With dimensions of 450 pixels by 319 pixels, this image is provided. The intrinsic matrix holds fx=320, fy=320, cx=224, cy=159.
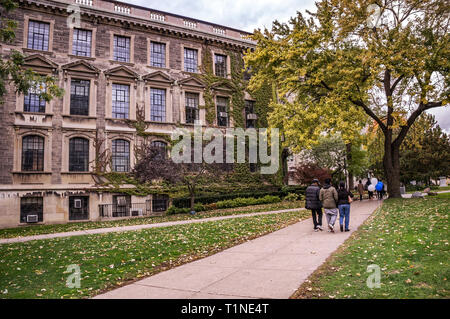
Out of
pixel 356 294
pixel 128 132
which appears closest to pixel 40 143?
pixel 128 132

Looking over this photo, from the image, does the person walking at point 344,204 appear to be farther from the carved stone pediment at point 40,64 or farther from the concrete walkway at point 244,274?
the carved stone pediment at point 40,64

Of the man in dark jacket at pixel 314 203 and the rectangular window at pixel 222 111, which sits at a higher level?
the rectangular window at pixel 222 111

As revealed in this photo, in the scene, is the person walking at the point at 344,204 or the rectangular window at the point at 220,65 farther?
the rectangular window at the point at 220,65

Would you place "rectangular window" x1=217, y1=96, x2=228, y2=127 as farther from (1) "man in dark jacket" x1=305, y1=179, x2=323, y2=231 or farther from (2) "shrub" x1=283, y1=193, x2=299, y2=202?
(1) "man in dark jacket" x1=305, y1=179, x2=323, y2=231

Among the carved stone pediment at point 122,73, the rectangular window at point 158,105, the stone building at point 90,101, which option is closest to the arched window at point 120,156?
the stone building at point 90,101

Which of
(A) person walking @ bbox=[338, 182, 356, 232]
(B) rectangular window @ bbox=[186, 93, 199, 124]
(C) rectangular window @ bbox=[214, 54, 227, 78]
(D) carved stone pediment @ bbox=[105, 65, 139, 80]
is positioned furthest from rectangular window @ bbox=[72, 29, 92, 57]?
(A) person walking @ bbox=[338, 182, 356, 232]

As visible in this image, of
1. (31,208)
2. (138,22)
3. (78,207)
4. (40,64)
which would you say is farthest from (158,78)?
(31,208)

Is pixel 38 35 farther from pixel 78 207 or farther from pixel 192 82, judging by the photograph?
pixel 78 207

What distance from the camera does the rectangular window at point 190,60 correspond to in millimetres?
29397

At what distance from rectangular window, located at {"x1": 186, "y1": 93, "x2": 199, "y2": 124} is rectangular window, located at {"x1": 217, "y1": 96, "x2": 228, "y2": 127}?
230cm

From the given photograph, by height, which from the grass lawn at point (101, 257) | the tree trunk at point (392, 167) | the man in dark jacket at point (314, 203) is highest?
the tree trunk at point (392, 167)

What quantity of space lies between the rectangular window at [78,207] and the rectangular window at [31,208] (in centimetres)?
185

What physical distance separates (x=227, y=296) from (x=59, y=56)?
988 inches

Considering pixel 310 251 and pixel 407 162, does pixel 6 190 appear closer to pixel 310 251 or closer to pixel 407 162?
pixel 310 251
